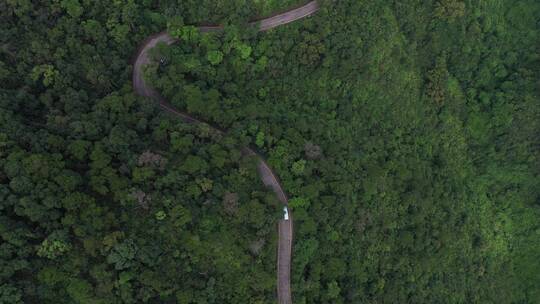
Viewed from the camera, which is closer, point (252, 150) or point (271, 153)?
point (271, 153)

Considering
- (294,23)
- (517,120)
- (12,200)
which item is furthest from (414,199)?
(12,200)

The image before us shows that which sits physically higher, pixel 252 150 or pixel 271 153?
pixel 252 150

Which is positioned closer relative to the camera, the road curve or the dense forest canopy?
the dense forest canopy

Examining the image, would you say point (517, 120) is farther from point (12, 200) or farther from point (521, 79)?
point (12, 200)

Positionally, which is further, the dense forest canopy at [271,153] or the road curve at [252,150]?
the road curve at [252,150]
